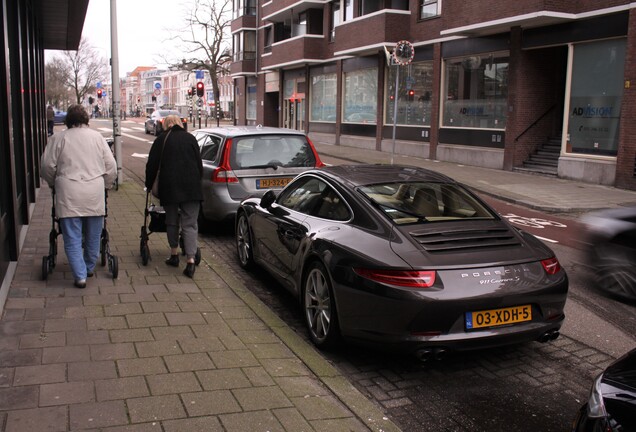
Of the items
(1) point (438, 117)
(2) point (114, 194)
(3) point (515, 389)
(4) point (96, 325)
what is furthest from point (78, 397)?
(1) point (438, 117)

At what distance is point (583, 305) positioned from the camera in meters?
6.23

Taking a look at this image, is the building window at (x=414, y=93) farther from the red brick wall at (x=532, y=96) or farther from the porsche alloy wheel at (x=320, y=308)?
the porsche alloy wheel at (x=320, y=308)

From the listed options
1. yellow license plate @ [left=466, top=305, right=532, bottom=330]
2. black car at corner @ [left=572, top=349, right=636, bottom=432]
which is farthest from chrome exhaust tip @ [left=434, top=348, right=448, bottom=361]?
black car at corner @ [left=572, top=349, right=636, bottom=432]

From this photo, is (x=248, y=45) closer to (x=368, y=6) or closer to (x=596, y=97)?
(x=368, y=6)

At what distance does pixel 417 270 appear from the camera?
4.16 metres

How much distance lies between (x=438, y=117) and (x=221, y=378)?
2010 cm

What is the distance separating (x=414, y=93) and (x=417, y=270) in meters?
21.5

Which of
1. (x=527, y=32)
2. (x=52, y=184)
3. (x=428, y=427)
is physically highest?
(x=527, y=32)

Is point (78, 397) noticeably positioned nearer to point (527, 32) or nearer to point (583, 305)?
point (583, 305)

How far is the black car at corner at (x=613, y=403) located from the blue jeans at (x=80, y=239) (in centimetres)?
462

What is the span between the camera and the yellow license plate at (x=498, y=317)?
13.6ft

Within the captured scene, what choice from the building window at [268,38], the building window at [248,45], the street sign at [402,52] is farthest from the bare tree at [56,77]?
the street sign at [402,52]

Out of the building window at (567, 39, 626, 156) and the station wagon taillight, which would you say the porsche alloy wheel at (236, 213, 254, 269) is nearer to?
the station wagon taillight

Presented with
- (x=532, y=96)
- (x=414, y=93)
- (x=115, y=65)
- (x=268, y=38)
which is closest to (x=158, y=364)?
(x=115, y=65)
